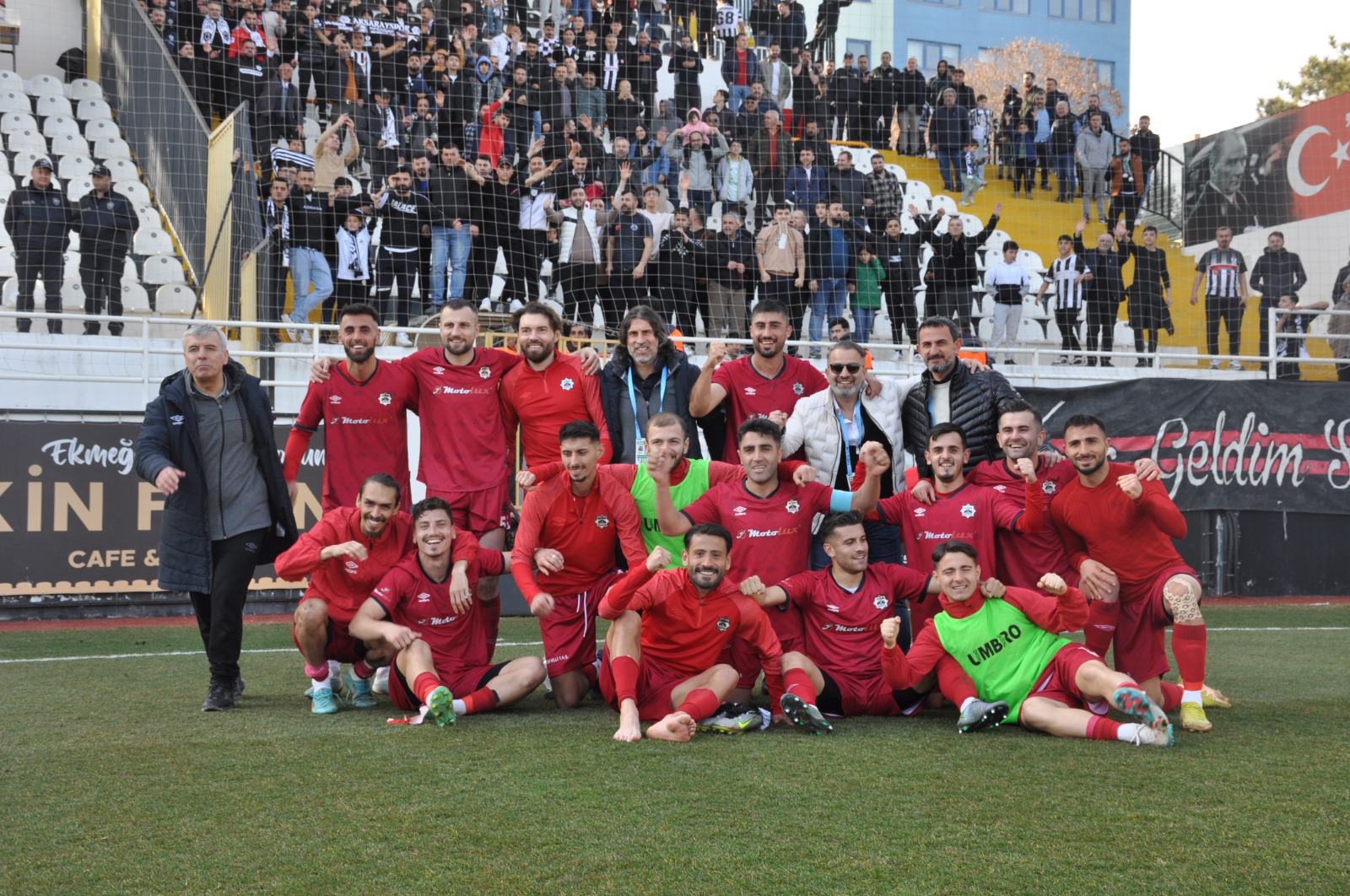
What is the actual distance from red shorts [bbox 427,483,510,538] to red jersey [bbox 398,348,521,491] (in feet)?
0.09

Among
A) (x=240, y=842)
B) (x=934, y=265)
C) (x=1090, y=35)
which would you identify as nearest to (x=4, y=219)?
(x=934, y=265)

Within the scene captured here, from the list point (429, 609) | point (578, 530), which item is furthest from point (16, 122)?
point (578, 530)

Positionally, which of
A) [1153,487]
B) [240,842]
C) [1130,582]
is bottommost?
[240,842]

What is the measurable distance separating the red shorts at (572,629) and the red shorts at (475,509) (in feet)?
2.06

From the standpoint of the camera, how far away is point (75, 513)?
1049 cm

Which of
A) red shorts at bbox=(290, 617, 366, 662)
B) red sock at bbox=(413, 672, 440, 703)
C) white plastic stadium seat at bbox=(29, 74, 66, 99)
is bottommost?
red sock at bbox=(413, 672, 440, 703)

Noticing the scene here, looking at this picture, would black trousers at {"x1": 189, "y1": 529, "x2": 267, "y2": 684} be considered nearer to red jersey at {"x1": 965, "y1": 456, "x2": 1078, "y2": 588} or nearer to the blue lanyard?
the blue lanyard

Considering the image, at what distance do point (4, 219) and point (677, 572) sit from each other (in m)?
10.4

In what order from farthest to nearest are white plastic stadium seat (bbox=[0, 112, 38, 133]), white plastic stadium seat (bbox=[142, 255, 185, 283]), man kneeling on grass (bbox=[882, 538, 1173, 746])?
white plastic stadium seat (bbox=[0, 112, 38, 133])
white plastic stadium seat (bbox=[142, 255, 185, 283])
man kneeling on grass (bbox=[882, 538, 1173, 746])

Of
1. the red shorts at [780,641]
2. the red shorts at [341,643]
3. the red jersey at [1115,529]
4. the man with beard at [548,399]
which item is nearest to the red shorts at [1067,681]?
the red jersey at [1115,529]

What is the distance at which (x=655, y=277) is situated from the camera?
1388 cm

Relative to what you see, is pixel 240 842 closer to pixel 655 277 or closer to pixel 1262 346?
pixel 655 277

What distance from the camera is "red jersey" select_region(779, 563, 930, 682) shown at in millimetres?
6102

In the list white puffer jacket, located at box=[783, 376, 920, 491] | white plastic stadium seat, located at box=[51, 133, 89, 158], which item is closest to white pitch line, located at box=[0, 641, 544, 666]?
white puffer jacket, located at box=[783, 376, 920, 491]
